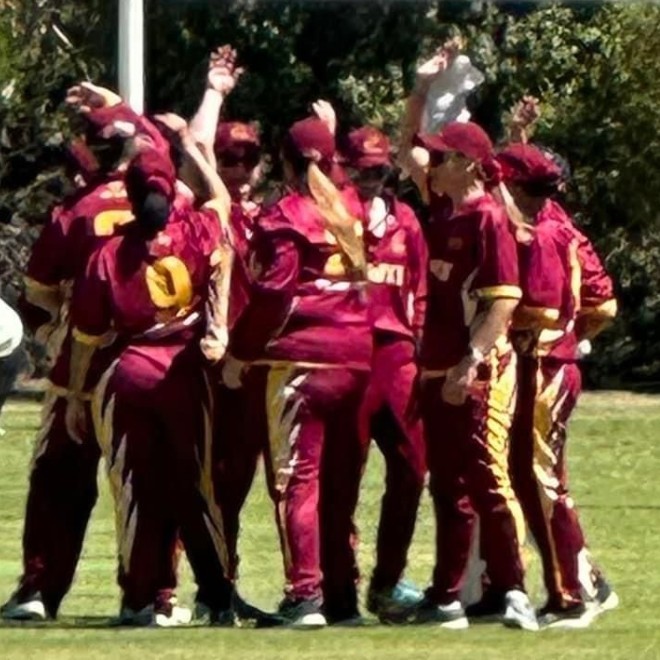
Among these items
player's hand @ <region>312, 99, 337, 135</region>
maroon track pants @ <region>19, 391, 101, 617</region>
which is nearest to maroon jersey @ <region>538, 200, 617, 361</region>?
player's hand @ <region>312, 99, 337, 135</region>

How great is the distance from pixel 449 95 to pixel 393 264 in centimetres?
160

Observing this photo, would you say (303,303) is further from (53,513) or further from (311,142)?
(53,513)

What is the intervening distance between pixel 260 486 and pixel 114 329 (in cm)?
869

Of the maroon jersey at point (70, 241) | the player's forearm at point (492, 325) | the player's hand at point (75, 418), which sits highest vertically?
the maroon jersey at point (70, 241)

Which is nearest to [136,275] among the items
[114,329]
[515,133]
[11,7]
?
[114,329]

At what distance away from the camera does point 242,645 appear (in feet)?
37.7

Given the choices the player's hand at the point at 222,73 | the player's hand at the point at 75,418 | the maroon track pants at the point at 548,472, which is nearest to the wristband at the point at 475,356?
the maroon track pants at the point at 548,472

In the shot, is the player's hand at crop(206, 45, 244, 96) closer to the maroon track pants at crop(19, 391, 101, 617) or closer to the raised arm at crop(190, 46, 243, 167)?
the raised arm at crop(190, 46, 243, 167)

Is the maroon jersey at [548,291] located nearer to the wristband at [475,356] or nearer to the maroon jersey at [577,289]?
the maroon jersey at [577,289]

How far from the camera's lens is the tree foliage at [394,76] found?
1342 inches

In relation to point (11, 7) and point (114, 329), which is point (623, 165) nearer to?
point (11, 7)

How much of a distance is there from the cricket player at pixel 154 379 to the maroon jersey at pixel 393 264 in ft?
1.96

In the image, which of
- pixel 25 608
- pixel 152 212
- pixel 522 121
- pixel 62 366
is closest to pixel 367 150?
pixel 152 212

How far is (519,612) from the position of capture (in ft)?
39.4
